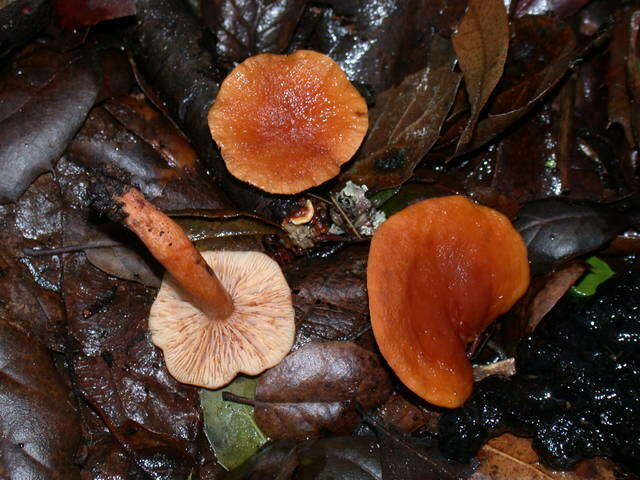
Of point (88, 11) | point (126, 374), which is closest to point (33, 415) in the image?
point (126, 374)

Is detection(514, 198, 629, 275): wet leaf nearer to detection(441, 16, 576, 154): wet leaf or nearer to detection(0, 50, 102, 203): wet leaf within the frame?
detection(441, 16, 576, 154): wet leaf

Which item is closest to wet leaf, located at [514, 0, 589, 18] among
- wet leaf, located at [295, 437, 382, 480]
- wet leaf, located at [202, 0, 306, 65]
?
wet leaf, located at [202, 0, 306, 65]

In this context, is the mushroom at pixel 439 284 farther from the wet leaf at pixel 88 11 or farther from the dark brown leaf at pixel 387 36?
the wet leaf at pixel 88 11

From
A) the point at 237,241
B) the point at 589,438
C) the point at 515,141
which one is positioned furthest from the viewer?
the point at 515,141

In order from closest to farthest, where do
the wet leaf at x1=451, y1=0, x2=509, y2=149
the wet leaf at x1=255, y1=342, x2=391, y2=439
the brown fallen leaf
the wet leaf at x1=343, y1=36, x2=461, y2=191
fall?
the brown fallen leaf
the wet leaf at x1=255, y1=342, x2=391, y2=439
the wet leaf at x1=451, y1=0, x2=509, y2=149
the wet leaf at x1=343, y1=36, x2=461, y2=191

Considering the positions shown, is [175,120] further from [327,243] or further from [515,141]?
[515,141]

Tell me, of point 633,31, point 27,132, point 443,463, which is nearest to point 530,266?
point 443,463
